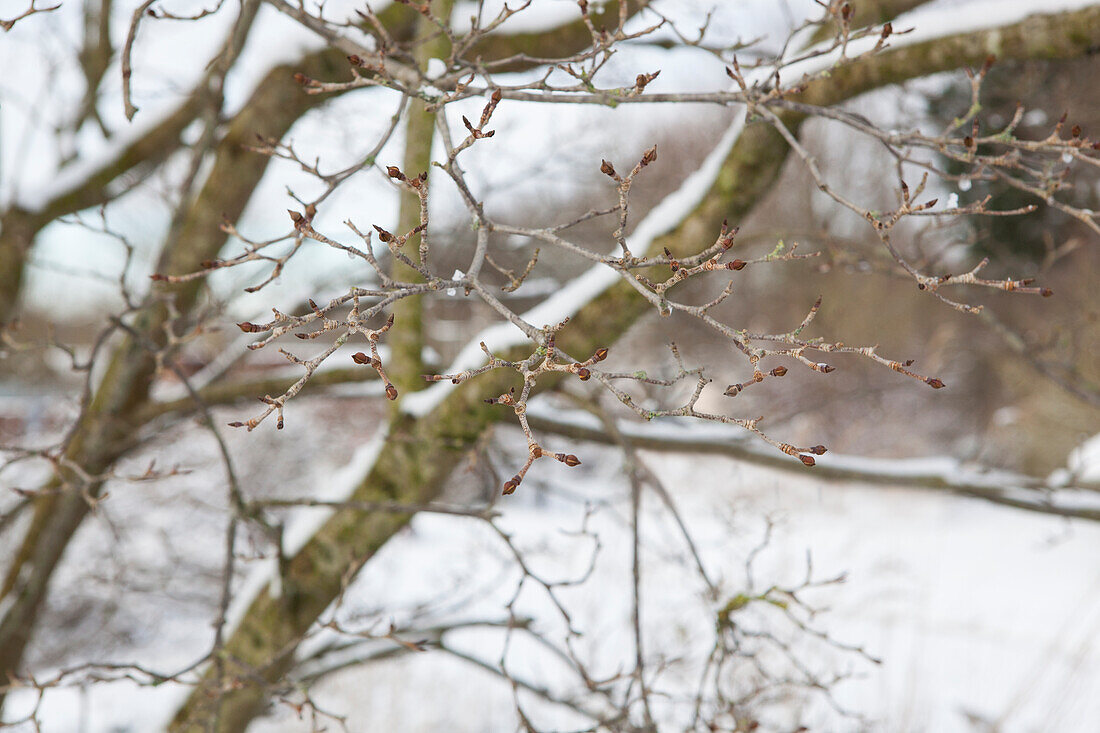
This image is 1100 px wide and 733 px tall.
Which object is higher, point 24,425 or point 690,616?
point 24,425

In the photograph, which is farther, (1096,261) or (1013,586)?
(1096,261)

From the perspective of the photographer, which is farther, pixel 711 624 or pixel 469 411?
pixel 711 624

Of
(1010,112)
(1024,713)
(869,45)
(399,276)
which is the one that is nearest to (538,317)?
(399,276)

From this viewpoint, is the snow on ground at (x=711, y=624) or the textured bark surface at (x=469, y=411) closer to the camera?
the textured bark surface at (x=469, y=411)

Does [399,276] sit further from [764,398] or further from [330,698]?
[764,398]

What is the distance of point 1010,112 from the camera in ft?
16.5

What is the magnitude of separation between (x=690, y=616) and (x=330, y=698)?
3.06m

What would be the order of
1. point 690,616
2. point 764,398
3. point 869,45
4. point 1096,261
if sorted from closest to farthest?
point 869,45 < point 690,616 < point 1096,261 < point 764,398

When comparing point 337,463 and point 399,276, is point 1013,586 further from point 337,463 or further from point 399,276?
point 399,276

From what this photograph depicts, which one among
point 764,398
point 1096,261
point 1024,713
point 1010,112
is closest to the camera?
point 1010,112

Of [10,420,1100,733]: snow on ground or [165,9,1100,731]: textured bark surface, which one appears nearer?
[165,9,1100,731]: textured bark surface

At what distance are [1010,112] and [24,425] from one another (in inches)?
379

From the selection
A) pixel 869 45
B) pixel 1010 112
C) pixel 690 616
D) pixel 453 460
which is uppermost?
pixel 1010 112

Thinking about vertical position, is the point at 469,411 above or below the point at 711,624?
below
